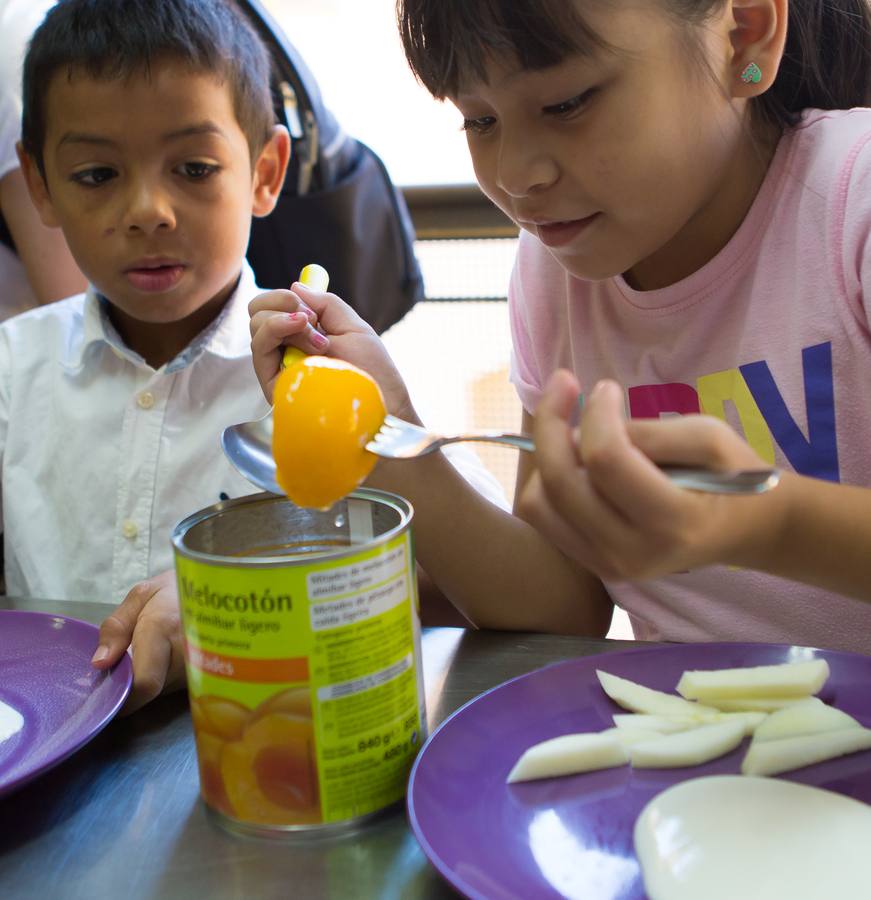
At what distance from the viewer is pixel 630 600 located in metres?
1.09

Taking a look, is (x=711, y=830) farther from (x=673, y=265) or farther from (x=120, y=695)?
(x=673, y=265)

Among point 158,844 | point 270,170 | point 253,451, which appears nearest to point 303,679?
point 158,844

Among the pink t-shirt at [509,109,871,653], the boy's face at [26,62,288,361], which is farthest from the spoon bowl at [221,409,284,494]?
the boy's face at [26,62,288,361]

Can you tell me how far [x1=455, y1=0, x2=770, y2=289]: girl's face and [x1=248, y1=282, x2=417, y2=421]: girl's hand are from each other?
0.18 meters

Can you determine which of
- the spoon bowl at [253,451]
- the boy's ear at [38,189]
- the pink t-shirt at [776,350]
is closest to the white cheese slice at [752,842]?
the spoon bowl at [253,451]

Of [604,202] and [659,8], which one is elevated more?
[659,8]

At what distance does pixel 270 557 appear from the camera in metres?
0.55

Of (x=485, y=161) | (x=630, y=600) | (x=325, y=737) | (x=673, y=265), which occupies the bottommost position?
(x=630, y=600)

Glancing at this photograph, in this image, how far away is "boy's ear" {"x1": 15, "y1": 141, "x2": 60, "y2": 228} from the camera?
1436mm

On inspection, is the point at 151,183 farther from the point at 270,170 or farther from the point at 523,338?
the point at 523,338

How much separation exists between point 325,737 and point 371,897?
0.08 meters

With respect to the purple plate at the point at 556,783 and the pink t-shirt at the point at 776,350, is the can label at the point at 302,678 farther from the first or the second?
the pink t-shirt at the point at 776,350

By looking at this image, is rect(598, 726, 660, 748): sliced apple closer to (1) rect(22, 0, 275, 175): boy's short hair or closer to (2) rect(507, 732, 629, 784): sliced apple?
(2) rect(507, 732, 629, 784): sliced apple

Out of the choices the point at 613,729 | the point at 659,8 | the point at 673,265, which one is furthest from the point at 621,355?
the point at 613,729
